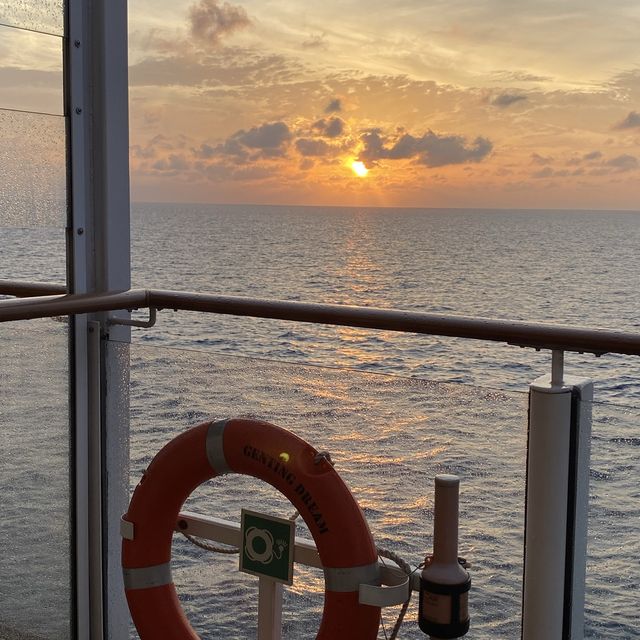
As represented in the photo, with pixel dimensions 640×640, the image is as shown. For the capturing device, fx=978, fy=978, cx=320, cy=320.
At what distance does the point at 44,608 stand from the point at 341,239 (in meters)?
50.8

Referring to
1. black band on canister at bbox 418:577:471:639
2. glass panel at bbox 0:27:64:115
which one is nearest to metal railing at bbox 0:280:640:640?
black band on canister at bbox 418:577:471:639

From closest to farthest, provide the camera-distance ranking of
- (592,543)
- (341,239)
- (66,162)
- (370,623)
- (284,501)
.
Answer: (592,543) < (370,623) < (284,501) < (66,162) < (341,239)

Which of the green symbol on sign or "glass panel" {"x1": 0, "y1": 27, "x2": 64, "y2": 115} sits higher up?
"glass panel" {"x1": 0, "y1": 27, "x2": 64, "y2": 115}

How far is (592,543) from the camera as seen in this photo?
1.48 meters

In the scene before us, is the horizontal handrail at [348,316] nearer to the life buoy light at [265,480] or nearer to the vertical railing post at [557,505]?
the vertical railing post at [557,505]

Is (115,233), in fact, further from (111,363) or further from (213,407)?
(213,407)

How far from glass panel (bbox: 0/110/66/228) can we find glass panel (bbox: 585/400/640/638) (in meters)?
1.13

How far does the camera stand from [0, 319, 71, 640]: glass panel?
1884mm

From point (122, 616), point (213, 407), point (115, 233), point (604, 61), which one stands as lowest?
point (122, 616)

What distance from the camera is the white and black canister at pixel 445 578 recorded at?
1481 millimetres

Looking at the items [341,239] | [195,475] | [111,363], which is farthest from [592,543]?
[341,239]

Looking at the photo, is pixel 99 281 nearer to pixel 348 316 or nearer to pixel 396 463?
pixel 348 316

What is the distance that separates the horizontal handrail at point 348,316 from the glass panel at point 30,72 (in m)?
0.37

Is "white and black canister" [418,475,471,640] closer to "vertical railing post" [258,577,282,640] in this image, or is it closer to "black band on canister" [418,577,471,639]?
"black band on canister" [418,577,471,639]
